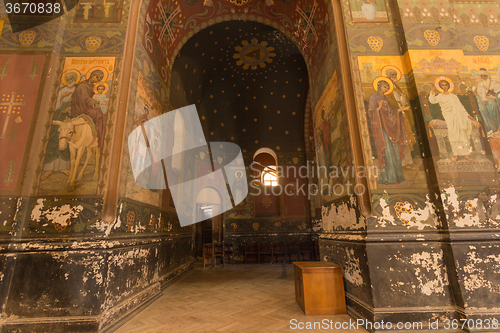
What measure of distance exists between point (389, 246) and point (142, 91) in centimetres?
457

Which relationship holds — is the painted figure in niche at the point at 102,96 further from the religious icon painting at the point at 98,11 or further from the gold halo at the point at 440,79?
the gold halo at the point at 440,79

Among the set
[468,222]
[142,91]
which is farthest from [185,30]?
[468,222]

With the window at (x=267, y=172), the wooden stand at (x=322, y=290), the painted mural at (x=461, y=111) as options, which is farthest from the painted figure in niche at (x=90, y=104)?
the window at (x=267, y=172)

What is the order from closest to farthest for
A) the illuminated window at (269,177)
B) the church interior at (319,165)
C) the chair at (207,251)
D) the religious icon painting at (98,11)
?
the church interior at (319,165) < the religious icon painting at (98,11) < the chair at (207,251) < the illuminated window at (269,177)

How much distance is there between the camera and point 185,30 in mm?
6402

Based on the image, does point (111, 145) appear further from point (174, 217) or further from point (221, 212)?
point (221, 212)

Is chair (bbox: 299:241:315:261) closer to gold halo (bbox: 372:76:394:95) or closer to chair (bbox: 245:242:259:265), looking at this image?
chair (bbox: 245:242:259:265)

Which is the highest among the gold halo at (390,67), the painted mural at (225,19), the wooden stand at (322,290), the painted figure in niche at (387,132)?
the painted mural at (225,19)

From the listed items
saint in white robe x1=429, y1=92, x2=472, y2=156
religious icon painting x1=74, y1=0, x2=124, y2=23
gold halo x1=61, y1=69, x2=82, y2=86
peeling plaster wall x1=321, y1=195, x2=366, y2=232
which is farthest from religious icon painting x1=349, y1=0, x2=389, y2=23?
gold halo x1=61, y1=69, x2=82, y2=86

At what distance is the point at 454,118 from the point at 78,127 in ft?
18.0

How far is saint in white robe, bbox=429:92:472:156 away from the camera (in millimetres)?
3615

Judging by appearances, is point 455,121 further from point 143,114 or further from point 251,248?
point 251,248

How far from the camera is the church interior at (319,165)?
3205 millimetres

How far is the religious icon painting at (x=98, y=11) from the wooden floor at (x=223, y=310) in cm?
471
